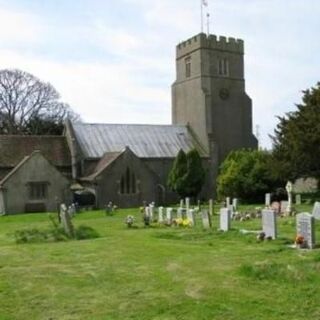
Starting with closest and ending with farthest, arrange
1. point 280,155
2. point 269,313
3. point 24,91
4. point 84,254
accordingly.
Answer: point 269,313 < point 84,254 < point 280,155 < point 24,91

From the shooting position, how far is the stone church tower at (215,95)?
185 feet

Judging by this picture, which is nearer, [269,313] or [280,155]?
[269,313]

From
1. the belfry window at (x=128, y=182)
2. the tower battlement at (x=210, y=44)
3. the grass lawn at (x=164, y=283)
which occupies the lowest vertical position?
the grass lawn at (x=164, y=283)

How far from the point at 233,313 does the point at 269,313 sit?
0.53 metres

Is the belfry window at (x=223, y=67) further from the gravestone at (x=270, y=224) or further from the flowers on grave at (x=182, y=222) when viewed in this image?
the gravestone at (x=270, y=224)

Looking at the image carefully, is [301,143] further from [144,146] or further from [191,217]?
[144,146]

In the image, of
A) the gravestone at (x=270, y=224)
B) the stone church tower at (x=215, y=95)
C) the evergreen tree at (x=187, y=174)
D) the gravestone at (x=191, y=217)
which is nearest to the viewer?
the gravestone at (x=270, y=224)

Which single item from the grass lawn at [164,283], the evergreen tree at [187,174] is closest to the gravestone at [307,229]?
the grass lawn at [164,283]

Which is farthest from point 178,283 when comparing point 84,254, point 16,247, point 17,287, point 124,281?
point 16,247

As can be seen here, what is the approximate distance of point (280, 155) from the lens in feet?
131

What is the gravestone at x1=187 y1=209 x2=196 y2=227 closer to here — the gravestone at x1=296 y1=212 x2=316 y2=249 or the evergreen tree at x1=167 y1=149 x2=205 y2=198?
the gravestone at x1=296 y1=212 x2=316 y2=249

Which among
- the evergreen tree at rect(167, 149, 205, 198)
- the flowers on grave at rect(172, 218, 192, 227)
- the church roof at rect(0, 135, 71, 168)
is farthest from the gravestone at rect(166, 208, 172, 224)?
the church roof at rect(0, 135, 71, 168)

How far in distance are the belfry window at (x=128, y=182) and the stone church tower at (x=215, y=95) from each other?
992 cm

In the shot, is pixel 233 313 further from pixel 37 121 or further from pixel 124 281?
pixel 37 121
